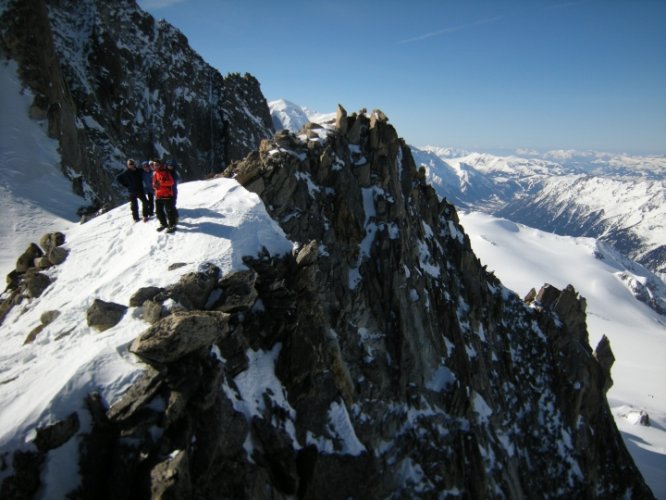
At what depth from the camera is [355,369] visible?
79.1ft

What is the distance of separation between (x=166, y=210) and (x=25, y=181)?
23.9 metres

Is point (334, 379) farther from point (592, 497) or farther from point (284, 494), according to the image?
point (592, 497)

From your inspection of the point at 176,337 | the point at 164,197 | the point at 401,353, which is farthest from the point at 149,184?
the point at 401,353

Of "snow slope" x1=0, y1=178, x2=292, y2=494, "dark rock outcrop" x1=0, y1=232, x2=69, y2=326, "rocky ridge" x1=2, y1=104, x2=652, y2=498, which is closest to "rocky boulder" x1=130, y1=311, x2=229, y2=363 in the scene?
"rocky ridge" x1=2, y1=104, x2=652, y2=498

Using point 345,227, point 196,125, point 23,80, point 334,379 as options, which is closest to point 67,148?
point 23,80

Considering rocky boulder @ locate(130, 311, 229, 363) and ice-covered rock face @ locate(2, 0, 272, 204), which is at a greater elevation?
ice-covered rock face @ locate(2, 0, 272, 204)

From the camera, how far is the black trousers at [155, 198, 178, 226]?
14.1 meters

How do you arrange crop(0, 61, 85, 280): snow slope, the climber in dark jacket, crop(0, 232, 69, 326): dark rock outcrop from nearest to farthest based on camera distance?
crop(0, 232, 69, 326): dark rock outcrop → the climber in dark jacket → crop(0, 61, 85, 280): snow slope

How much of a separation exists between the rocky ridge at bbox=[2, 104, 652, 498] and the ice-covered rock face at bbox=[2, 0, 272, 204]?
2411cm

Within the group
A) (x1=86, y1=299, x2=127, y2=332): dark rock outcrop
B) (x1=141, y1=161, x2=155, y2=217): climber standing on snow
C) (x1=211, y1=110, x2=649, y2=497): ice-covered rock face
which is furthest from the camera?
(x1=141, y1=161, x2=155, y2=217): climber standing on snow

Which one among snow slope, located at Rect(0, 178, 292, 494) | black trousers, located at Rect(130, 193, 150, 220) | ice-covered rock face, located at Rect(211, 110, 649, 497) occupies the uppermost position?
black trousers, located at Rect(130, 193, 150, 220)

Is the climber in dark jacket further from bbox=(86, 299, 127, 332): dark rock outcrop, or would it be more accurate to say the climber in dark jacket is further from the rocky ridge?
the rocky ridge

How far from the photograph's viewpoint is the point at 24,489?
7.03m

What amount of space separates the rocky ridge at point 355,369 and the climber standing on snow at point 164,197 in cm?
414
